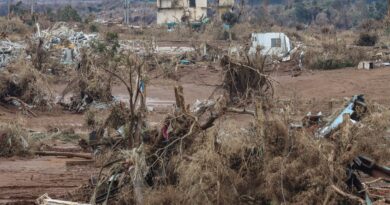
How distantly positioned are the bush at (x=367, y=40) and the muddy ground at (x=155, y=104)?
10419 mm

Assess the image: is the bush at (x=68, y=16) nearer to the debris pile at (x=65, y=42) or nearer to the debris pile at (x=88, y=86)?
the debris pile at (x=65, y=42)

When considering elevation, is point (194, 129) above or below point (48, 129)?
above

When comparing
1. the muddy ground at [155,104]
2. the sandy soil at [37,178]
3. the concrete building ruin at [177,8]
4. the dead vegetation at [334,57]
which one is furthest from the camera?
→ the concrete building ruin at [177,8]

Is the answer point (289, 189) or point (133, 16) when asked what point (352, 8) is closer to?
point (133, 16)

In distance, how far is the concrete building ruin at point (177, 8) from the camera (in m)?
67.3

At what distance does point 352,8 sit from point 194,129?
9486 centimetres

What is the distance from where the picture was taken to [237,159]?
412 inches

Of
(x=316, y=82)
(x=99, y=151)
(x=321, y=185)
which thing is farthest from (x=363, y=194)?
(x=316, y=82)

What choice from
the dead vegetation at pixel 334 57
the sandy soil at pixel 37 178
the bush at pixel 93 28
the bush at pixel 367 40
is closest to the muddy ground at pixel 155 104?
the sandy soil at pixel 37 178

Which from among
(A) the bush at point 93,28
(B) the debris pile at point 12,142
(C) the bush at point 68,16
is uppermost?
(C) the bush at point 68,16

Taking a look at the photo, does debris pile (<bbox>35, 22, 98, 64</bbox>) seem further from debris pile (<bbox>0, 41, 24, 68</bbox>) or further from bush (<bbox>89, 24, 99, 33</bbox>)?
bush (<bbox>89, 24, 99, 33</bbox>)

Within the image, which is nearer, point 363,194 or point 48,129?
point 363,194

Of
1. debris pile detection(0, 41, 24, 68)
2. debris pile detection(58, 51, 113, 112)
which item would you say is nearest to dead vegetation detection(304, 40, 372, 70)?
debris pile detection(0, 41, 24, 68)

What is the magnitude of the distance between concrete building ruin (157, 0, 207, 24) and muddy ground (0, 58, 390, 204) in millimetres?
34641
